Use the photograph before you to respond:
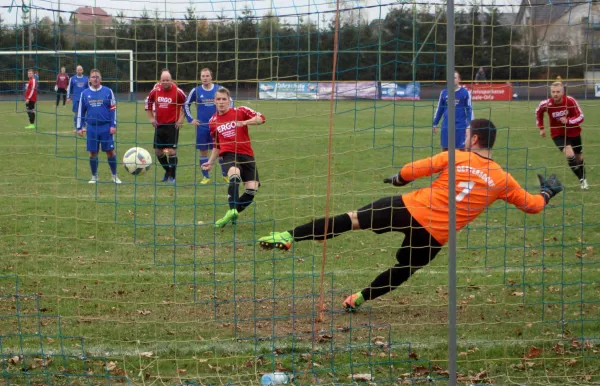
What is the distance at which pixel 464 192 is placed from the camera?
5.80 metres

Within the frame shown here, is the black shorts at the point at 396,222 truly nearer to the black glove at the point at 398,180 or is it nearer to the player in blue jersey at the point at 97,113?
the black glove at the point at 398,180

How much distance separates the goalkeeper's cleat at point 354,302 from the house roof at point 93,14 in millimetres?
2905

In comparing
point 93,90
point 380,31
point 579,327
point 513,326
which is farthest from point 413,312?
point 93,90

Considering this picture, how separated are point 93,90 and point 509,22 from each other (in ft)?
25.5

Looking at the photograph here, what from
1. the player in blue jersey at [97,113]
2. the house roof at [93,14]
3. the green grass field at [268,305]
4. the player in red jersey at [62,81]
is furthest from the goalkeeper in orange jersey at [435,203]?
the player in blue jersey at [97,113]

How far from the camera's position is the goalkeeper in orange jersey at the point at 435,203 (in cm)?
573

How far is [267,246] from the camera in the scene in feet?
19.0

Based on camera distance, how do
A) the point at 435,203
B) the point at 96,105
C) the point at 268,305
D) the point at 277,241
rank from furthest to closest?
the point at 96,105 < the point at 268,305 < the point at 435,203 < the point at 277,241

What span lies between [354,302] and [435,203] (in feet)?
3.56

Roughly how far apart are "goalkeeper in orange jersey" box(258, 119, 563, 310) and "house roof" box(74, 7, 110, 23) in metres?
2.04

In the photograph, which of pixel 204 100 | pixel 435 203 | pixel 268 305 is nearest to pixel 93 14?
pixel 268 305

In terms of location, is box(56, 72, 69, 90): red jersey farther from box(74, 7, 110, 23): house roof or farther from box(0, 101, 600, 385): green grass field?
box(74, 7, 110, 23): house roof

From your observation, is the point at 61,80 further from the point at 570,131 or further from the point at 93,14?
the point at 570,131

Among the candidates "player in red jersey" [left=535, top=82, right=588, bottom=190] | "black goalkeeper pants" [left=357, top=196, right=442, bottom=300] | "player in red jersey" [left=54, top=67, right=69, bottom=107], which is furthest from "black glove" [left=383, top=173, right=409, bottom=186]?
"player in red jersey" [left=535, top=82, right=588, bottom=190]
